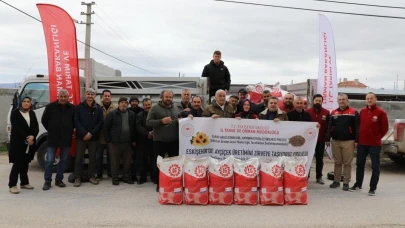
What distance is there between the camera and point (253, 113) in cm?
702

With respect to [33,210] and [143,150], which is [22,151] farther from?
[143,150]

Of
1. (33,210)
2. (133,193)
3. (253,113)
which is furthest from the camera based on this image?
(253,113)

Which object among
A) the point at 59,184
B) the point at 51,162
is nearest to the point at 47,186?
the point at 59,184

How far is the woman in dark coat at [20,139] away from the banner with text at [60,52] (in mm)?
1234

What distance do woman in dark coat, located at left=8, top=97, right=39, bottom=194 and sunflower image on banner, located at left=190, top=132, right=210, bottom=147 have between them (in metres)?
2.88

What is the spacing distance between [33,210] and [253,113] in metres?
4.09

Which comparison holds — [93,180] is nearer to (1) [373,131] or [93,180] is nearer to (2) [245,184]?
(2) [245,184]

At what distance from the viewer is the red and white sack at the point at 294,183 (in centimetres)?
582

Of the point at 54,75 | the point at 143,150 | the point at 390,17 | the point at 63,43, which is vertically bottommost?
the point at 143,150

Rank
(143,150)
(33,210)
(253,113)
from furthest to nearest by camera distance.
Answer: (143,150) → (253,113) → (33,210)

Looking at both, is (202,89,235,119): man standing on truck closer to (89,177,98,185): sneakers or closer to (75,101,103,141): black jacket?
(75,101,103,141): black jacket

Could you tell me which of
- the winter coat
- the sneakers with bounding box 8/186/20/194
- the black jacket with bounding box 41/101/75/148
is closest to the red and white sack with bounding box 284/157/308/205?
the winter coat

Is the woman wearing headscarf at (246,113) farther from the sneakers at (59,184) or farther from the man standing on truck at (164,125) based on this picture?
the sneakers at (59,184)

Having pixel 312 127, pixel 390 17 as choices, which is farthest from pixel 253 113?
pixel 390 17
